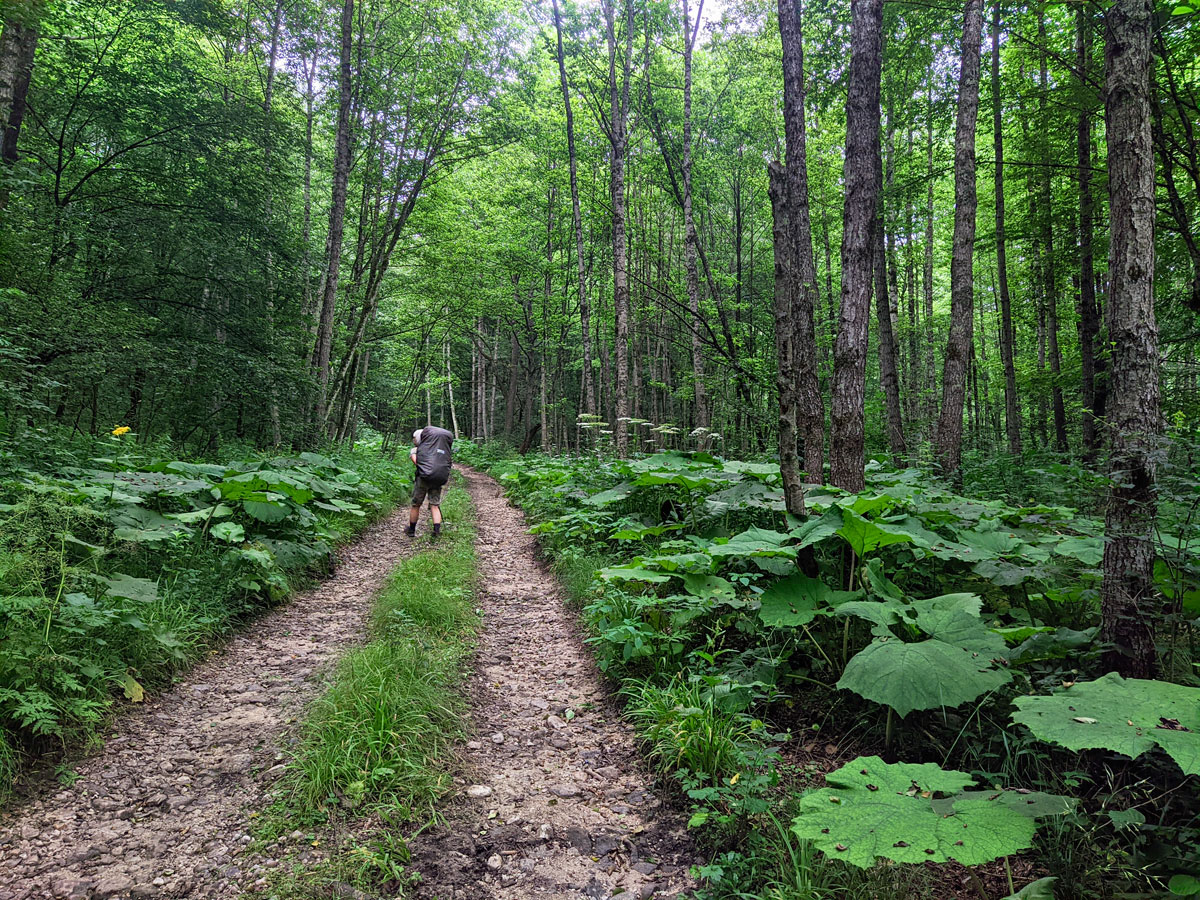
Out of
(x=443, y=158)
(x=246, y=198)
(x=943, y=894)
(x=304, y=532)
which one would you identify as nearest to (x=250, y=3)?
(x=443, y=158)

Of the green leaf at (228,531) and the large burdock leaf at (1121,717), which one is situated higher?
the green leaf at (228,531)

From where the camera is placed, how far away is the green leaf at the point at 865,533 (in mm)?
3059

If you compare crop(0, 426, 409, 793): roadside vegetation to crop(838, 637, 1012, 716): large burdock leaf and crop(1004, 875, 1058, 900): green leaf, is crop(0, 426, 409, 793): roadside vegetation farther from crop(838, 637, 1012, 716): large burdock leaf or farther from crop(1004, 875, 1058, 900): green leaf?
crop(1004, 875, 1058, 900): green leaf

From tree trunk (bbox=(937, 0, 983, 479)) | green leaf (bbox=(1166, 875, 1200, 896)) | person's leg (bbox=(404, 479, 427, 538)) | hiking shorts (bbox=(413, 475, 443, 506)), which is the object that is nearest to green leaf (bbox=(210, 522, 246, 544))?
person's leg (bbox=(404, 479, 427, 538))

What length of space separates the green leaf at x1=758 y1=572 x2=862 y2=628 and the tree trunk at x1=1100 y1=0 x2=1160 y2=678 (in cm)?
118

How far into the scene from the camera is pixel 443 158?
14977 mm

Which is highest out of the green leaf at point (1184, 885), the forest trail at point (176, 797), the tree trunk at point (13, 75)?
the tree trunk at point (13, 75)

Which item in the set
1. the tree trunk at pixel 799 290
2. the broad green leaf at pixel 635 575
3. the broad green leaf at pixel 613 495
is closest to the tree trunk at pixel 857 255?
the tree trunk at pixel 799 290

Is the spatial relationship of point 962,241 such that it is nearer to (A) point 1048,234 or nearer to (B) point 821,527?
(A) point 1048,234

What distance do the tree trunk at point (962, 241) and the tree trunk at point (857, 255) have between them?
4.69 metres

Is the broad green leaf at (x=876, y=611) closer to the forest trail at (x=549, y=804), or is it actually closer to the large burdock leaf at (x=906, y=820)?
the large burdock leaf at (x=906, y=820)

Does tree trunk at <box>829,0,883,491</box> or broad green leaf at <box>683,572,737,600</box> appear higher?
tree trunk at <box>829,0,883,491</box>

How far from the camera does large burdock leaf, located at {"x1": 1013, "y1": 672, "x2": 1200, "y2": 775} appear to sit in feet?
5.50

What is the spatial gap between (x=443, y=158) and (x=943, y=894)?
17363 mm
